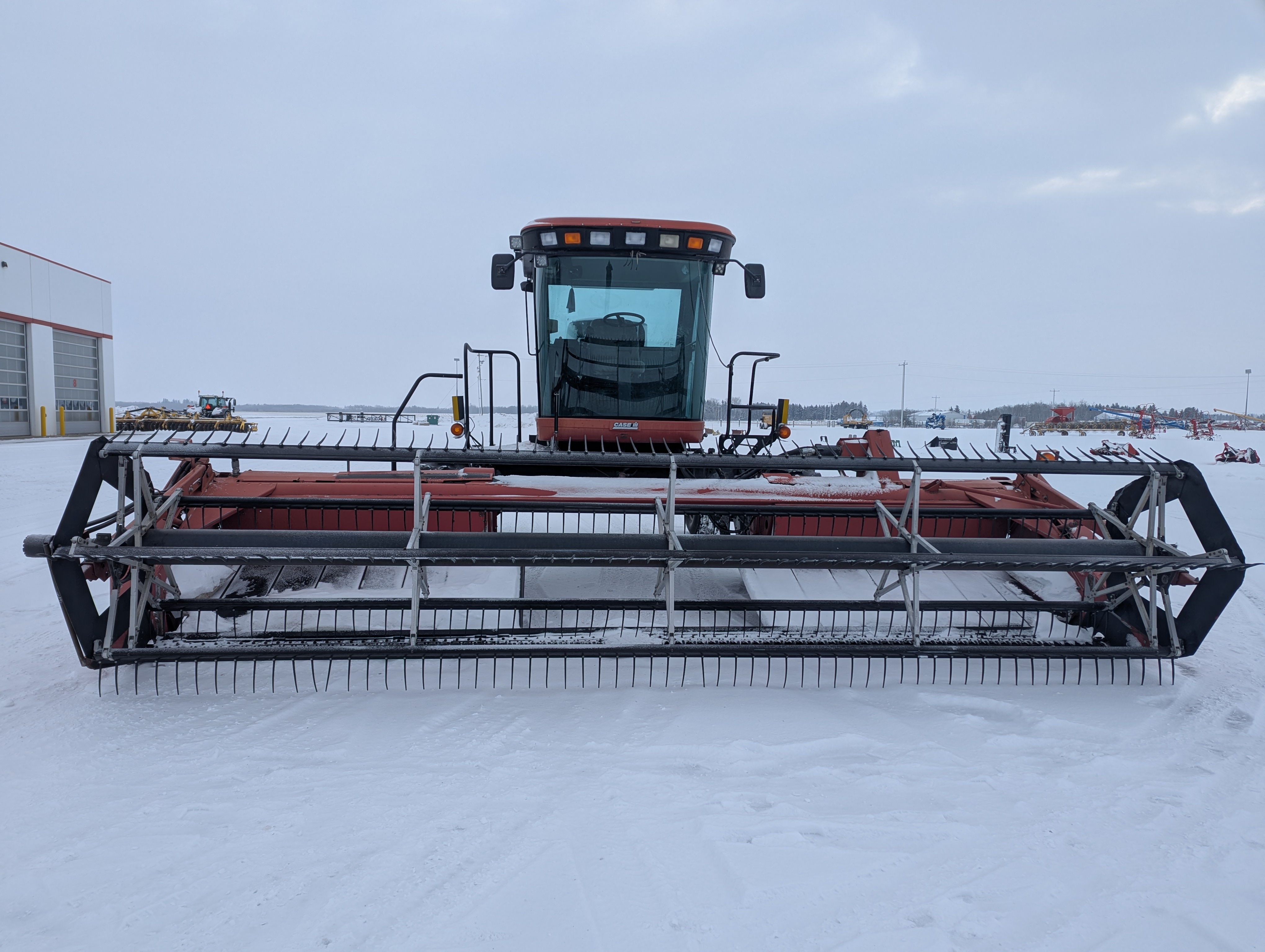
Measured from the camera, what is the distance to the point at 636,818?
7.84 feet

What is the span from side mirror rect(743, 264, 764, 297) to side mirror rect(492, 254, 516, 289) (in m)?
1.77

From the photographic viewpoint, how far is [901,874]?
7.00ft

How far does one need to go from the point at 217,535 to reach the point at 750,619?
2.91 meters

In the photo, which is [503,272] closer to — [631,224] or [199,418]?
[631,224]

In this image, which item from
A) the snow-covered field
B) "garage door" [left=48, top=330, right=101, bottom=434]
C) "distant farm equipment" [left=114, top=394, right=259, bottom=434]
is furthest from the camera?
"distant farm equipment" [left=114, top=394, right=259, bottom=434]

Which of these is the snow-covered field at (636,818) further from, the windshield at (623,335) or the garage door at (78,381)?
the garage door at (78,381)

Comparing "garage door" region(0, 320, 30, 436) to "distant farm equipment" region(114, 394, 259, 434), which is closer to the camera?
"garage door" region(0, 320, 30, 436)

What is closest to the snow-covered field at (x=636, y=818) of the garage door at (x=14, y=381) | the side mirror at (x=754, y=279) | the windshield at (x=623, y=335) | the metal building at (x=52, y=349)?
the windshield at (x=623, y=335)

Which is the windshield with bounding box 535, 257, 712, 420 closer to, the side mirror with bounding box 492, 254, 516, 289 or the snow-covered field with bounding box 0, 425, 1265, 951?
the side mirror with bounding box 492, 254, 516, 289

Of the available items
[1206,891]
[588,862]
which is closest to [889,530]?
[1206,891]

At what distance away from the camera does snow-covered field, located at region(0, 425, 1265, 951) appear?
192 centimetres

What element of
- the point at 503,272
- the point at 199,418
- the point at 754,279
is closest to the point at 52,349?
the point at 199,418

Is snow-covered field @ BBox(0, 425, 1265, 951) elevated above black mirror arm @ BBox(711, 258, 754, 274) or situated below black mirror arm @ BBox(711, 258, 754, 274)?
below

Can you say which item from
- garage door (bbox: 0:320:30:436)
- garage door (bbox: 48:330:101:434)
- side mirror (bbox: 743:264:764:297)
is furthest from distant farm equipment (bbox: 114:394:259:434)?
side mirror (bbox: 743:264:764:297)
